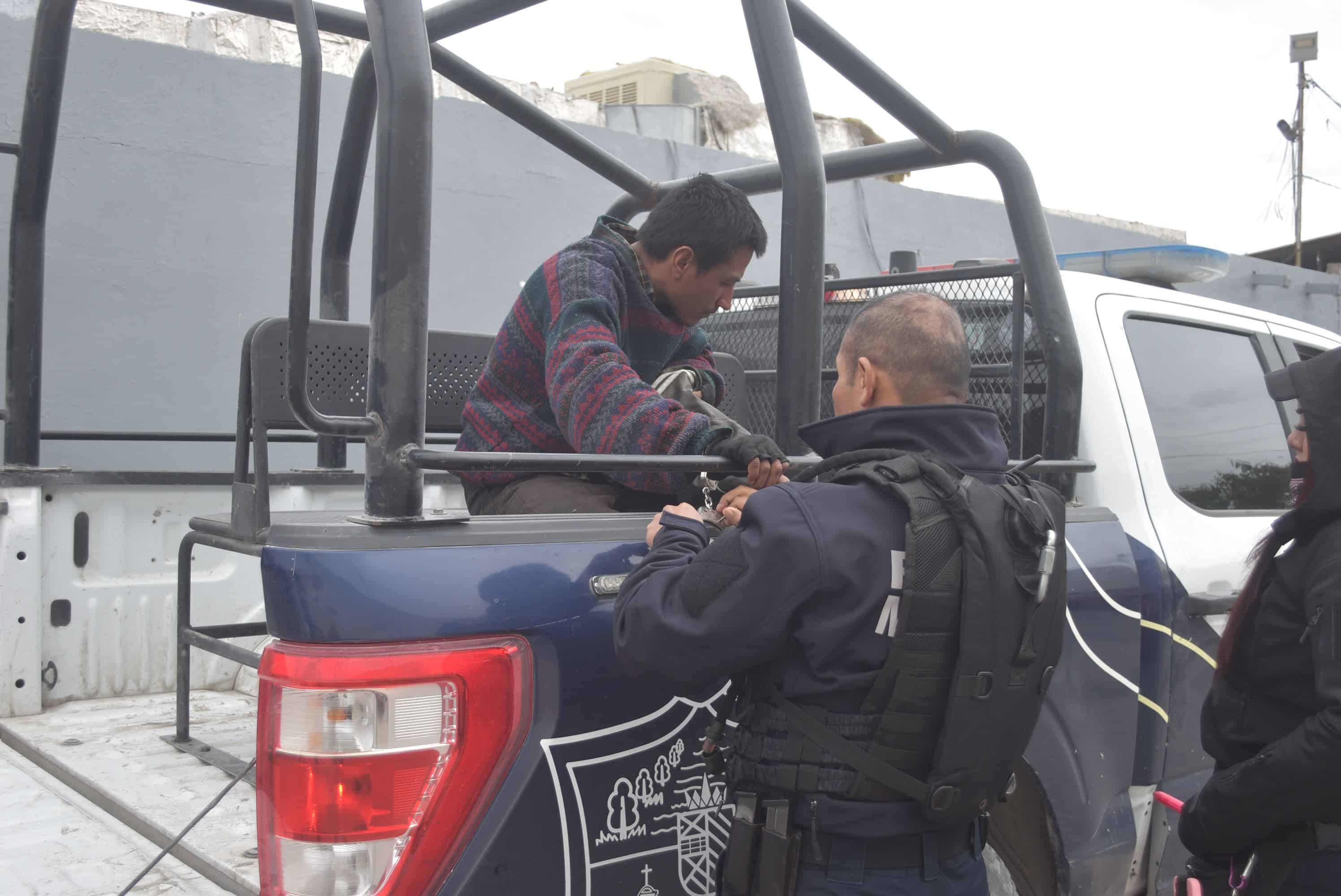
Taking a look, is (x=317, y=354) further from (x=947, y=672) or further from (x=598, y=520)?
(x=947, y=672)

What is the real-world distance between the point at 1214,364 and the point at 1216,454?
26 cm

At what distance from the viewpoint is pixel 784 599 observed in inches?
59.5

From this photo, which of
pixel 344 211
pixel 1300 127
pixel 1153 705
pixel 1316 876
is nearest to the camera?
pixel 1316 876

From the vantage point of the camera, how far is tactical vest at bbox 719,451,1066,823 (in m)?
1.54

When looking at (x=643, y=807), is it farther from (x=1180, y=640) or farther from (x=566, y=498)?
(x=1180, y=640)

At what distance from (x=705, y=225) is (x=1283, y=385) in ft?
3.64

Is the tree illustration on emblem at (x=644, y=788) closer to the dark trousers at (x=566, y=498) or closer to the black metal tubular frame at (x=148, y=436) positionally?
the dark trousers at (x=566, y=498)

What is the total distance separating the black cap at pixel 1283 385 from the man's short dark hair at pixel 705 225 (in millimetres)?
972

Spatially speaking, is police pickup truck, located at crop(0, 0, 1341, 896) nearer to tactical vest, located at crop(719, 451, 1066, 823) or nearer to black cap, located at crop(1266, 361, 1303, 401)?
tactical vest, located at crop(719, 451, 1066, 823)

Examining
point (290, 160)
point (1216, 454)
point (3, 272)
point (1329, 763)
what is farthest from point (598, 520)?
point (290, 160)

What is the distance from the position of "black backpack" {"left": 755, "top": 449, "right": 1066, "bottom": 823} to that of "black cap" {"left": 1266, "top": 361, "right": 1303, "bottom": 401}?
0.64 m

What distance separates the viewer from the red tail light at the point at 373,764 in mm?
1427

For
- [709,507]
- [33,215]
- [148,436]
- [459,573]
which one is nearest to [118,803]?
[459,573]

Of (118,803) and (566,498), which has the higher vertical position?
(566,498)
